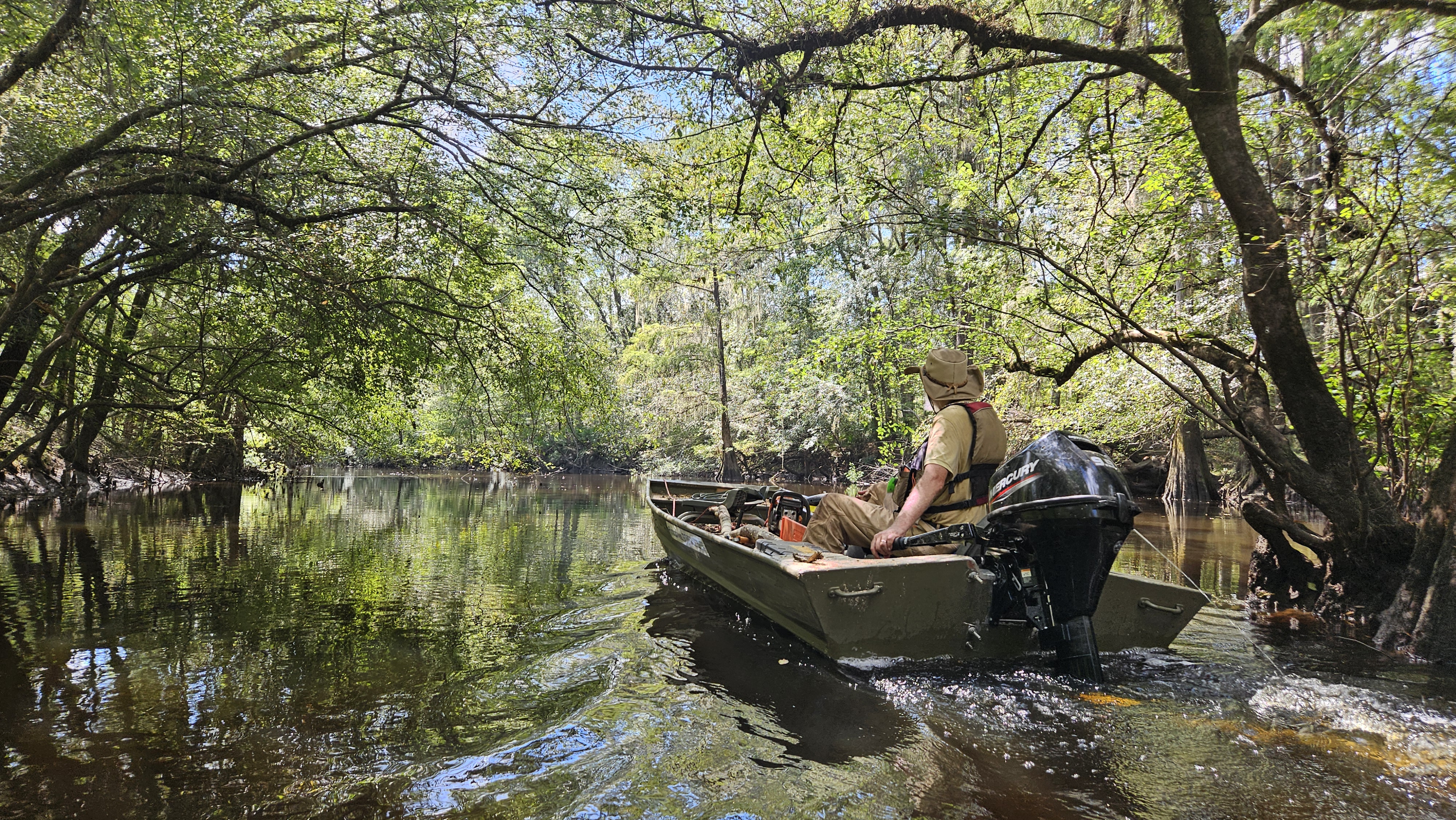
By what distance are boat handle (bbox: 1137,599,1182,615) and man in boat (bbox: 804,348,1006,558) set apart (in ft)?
3.63

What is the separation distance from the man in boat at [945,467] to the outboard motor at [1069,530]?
0.60 m

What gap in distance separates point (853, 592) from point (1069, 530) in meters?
1.18

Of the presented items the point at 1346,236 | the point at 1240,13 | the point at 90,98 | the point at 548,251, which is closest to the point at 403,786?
the point at 548,251

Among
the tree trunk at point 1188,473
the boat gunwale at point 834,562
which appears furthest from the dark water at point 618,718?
the tree trunk at point 1188,473

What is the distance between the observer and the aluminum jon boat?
3807 millimetres

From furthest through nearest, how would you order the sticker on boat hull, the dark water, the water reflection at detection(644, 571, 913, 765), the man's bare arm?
the sticker on boat hull → the man's bare arm → the water reflection at detection(644, 571, 913, 765) → the dark water

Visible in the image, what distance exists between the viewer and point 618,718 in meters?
3.82

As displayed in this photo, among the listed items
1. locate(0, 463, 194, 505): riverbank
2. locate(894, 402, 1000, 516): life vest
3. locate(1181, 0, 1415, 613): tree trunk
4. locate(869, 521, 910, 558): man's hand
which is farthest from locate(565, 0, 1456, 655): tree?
locate(0, 463, 194, 505): riverbank

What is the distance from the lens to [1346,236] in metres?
5.33

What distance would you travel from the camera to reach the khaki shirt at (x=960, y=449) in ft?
15.4

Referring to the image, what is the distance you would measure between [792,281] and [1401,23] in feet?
64.5

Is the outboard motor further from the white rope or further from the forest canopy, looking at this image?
the forest canopy

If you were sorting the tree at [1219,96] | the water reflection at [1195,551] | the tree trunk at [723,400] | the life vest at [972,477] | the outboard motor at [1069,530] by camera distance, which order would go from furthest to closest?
the tree trunk at [723,400] → the water reflection at [1195,551] → the tree at [1219,96] → the life vest at [972,477] → the outboard motor at [1069,530]

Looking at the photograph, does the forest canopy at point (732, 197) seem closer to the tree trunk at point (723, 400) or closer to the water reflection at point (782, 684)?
the water reflection at point (782, 684)
